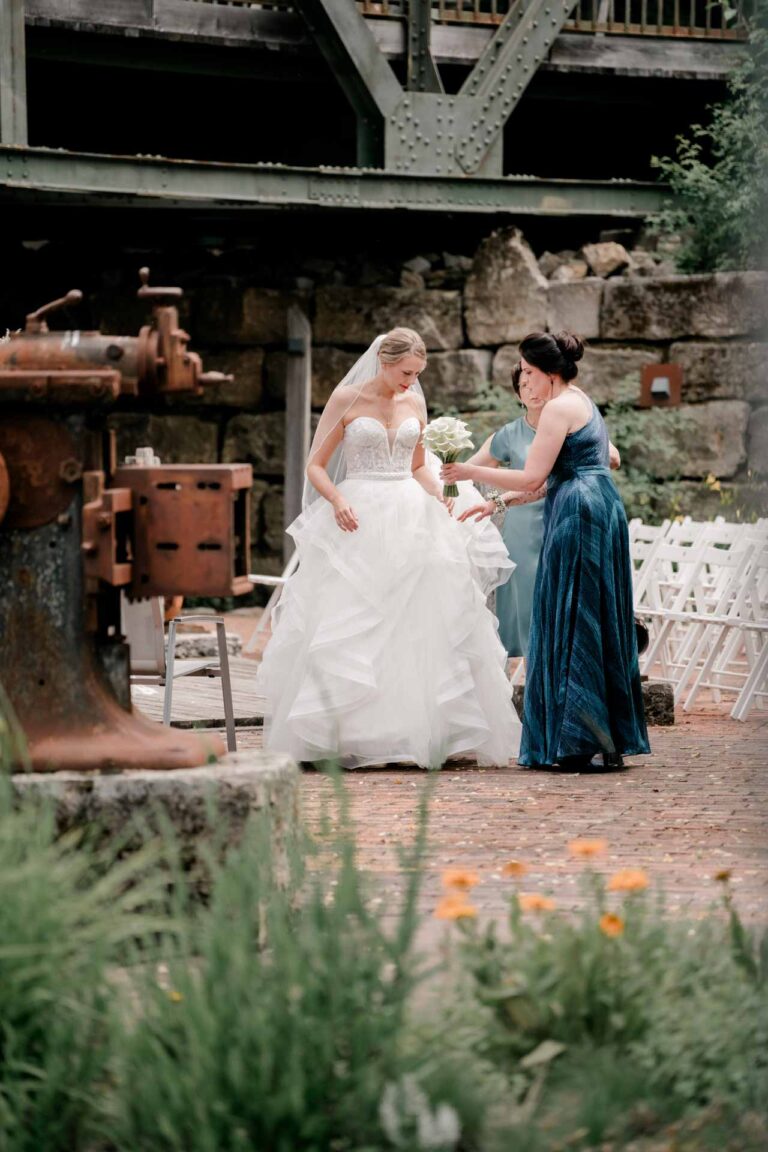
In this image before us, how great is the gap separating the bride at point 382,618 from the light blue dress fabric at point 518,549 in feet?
5.48

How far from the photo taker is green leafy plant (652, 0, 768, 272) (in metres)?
13.7

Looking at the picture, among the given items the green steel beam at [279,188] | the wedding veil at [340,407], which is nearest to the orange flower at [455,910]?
the wedding veil at [340,407]

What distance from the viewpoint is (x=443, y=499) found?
8141 mm

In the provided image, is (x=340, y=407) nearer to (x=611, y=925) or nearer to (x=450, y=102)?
(x=611, y=925)

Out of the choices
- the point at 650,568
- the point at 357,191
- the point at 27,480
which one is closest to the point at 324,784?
the point at 27,480

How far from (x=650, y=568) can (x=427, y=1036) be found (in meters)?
8.15

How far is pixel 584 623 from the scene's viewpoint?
24.5 ft

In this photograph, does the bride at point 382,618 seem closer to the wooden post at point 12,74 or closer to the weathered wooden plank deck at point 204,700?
the weathered wooden plank deck at point 204,700

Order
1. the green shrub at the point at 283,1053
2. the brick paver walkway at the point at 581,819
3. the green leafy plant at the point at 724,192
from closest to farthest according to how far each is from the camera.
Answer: the green shrub at the point at 283,1053 < the brick paver walkway at the point at 581,819 < the green leafy plant at the point at 724,192

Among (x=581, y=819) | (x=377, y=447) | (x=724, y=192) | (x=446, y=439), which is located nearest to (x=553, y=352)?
(x=377, y=447)

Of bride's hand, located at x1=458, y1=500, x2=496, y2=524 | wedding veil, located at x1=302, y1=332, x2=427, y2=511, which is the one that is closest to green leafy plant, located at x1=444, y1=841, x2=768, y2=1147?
bride's hand, located at x1=458, y1=500, x2=496, y2=524

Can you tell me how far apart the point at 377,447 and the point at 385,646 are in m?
0.92

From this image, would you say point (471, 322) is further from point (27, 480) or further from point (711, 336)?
point (27, 480)

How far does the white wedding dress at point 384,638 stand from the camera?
744 centimetres
